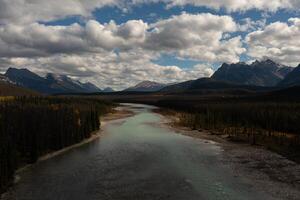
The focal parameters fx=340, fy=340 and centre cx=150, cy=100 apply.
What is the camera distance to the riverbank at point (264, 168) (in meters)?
45.2

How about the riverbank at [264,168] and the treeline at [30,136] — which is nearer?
the riverbank at [264,168]

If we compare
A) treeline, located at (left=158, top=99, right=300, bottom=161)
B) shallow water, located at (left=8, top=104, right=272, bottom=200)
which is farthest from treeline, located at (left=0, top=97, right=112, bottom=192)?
treeline, located at (left=158, top=99, right=300, bottom=161)

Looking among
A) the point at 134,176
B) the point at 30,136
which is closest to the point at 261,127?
the point at 134,176

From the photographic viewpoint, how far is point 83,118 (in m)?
98.6

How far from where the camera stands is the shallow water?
42375 mm

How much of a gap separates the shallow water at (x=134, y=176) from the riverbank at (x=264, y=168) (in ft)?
6.83

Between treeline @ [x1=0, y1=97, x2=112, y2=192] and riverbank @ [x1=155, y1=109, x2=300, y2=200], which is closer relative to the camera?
riverbank @ [x1=155, y1=109, x2=300, y2=200]

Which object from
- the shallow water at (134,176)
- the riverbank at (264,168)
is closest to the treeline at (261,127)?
the riverbank at (264,168)

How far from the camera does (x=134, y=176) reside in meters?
51.3

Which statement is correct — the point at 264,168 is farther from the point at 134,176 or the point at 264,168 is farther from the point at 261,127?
the point at 261,127

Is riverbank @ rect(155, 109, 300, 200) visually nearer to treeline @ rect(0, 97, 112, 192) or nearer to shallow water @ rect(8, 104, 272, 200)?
shallow water @ rect(8, 104, 272, 200)

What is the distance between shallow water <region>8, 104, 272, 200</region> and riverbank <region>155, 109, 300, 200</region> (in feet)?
6.83

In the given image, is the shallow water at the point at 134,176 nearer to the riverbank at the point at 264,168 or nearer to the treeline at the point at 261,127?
the riverbank at the point at 264,168

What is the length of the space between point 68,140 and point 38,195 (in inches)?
1549
